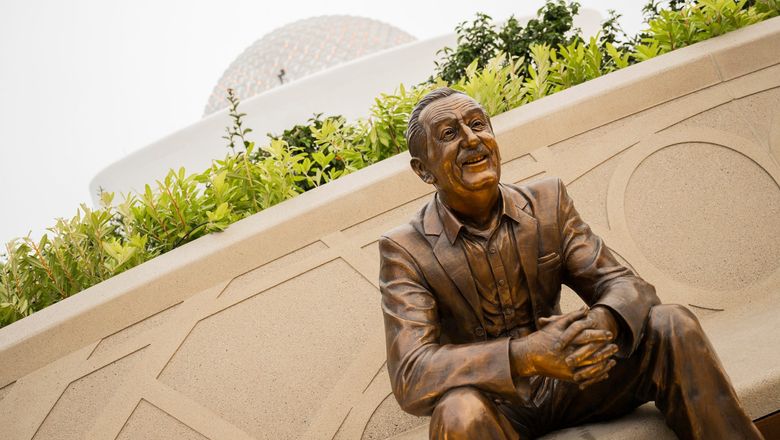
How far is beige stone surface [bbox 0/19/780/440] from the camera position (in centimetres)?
354

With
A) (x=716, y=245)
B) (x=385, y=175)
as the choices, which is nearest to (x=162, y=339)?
(x=385, y=175)

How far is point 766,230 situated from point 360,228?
2.06 metres

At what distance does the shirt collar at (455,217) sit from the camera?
2480mm

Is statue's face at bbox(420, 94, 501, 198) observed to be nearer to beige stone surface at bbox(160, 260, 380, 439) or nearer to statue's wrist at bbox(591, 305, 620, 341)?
statue's wrist at bbox(591, 305, 620, 341)

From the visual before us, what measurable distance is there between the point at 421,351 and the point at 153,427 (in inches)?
70.4

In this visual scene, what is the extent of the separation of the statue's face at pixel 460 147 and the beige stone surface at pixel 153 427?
5.99 feet

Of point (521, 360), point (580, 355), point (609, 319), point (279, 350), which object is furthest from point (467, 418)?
point (279, 350)

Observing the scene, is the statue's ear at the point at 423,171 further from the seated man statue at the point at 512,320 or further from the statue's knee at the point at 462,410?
the statue's knee at the point at 462,410

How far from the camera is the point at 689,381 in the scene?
2.08 meters

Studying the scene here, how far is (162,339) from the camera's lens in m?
3.61

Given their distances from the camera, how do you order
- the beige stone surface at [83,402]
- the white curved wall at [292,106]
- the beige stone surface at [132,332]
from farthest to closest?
the white curved wall at [292,106], the beige stone surface at [132,332], the beige stone surface at [83,402]

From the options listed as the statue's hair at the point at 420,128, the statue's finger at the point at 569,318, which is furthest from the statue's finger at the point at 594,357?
the statue's hair at the point at 420,128

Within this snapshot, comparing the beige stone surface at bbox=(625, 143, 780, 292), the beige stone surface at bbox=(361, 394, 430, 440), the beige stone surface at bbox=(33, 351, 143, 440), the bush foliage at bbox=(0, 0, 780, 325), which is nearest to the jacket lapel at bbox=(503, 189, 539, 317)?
the beige stone surface at bbox=(361, 394, 430, 440)

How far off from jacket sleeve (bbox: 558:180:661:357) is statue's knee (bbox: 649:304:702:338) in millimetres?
33
